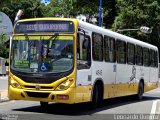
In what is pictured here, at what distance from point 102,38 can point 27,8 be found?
72692mm

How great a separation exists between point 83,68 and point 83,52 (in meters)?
0.52

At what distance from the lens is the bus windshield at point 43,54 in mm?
14844

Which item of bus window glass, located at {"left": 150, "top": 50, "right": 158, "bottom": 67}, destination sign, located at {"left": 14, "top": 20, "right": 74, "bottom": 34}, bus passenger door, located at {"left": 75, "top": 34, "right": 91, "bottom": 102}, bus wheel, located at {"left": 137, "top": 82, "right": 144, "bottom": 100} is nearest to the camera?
bus passenger door, located at {"left": 75, "top": 34, "right": 91, "bottom": 102}

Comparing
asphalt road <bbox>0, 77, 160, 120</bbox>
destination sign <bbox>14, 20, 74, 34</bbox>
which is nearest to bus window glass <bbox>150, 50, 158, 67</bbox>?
asphalt road <bbox>0, 77, 160, 120</bbox>

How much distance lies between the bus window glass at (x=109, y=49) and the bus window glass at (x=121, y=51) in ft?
2.14

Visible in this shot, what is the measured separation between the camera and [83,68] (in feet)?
50.8

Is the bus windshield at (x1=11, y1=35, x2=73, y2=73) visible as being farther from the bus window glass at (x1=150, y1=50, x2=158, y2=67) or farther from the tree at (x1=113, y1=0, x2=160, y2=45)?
the tree at (x1=113, y1=0, x2=160, y2=45)

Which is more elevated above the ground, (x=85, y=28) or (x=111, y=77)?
(x=85, y=28)

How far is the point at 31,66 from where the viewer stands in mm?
15055

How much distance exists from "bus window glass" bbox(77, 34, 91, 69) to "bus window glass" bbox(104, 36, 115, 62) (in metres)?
2.01

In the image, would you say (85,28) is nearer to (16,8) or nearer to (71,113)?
(71,113)

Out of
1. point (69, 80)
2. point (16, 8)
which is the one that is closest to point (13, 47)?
point (69, 80)

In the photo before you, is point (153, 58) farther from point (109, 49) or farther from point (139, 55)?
point (109, 49)

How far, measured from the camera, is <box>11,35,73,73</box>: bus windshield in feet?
48.7
